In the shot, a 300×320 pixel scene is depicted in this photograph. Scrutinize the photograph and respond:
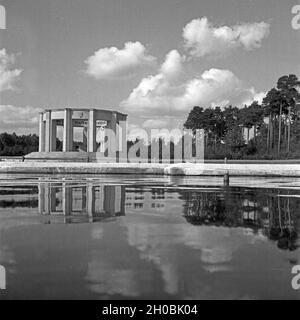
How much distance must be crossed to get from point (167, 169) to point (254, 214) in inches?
798

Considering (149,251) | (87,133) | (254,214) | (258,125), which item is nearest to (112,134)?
(87,133)

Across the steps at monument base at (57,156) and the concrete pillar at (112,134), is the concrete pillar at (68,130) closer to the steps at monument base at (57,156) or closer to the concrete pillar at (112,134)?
the steps at monument base at (57,156)

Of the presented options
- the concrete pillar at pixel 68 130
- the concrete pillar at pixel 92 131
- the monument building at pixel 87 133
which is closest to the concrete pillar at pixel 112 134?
the monument building at pixel 87 133

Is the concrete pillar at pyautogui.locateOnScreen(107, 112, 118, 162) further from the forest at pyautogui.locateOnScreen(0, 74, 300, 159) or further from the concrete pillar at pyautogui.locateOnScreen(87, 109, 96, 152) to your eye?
the forest at pyautogui.locateOnScreen(0, 74, 300, 159)

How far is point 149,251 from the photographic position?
21.3ft

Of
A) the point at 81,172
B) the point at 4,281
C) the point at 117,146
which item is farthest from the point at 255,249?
the point at 117,146

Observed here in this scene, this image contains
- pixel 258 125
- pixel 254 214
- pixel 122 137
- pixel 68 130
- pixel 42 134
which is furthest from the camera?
pixel 258 125

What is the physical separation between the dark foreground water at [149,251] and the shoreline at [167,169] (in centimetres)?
1756

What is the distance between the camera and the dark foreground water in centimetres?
470

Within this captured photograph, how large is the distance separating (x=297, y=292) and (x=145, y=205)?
7.89 meters

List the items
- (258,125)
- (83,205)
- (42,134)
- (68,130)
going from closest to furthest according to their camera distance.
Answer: (83,205) → (68,130) → (42,134) → (258,125)

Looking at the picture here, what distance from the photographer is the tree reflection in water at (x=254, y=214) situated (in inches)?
312

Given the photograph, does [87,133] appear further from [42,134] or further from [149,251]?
[149,251]
